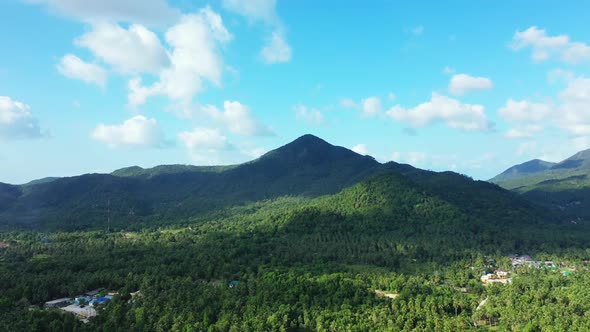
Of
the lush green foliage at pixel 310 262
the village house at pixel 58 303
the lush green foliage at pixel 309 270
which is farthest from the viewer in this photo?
the village house at pixel 58 303

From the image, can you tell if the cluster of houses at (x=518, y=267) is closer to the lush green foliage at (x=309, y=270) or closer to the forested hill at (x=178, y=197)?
the lush green foliage at (x=309, y=270)

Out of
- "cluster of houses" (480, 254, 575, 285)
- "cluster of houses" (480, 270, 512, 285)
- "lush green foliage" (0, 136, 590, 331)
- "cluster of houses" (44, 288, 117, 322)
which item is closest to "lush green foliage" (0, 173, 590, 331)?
"lush green foliage" (0, 136, 590, 331)

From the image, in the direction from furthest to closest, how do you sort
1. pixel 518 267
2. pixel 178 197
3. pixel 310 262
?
pixel 178 197, pixel 310 262, pixel 518 267

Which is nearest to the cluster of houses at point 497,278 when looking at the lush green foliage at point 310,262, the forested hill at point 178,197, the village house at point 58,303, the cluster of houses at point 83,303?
the lush green foliage at point 310,262

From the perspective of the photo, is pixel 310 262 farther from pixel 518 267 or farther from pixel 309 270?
pixel 518 267

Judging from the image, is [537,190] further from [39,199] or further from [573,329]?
[39,199]

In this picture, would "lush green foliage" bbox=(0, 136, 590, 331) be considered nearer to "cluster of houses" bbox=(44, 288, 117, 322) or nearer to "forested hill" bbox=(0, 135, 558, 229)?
"forested hill" bbox=(0, 135, 558, 229)

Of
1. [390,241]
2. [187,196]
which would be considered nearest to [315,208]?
[390,241]

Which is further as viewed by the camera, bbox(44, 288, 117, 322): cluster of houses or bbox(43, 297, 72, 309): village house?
bbox(43, 297, 72, 309): village house

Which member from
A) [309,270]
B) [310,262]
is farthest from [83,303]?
[310,262]
